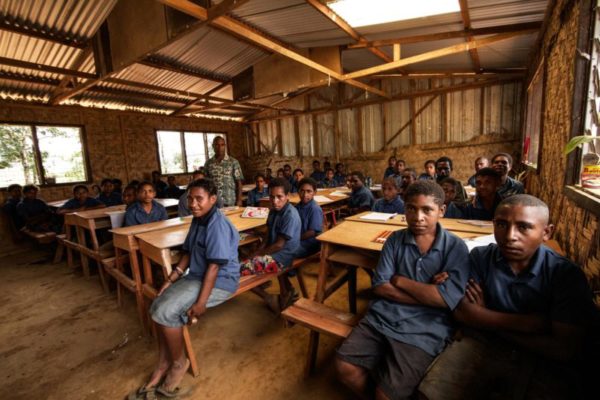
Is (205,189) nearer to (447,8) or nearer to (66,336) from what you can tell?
(66,336)

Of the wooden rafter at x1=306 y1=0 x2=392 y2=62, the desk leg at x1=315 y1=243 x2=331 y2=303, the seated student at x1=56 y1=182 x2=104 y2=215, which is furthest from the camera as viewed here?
the seated student at x1=56 y1=182 x2=104 y2=215

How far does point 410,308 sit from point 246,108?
11027 mm

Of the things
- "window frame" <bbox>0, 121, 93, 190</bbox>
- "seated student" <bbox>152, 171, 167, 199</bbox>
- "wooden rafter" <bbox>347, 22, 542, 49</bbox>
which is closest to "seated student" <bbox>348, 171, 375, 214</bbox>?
"wooden rafter" <bbox>347, 22, 542, 49</bbox>

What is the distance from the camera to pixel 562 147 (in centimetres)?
261

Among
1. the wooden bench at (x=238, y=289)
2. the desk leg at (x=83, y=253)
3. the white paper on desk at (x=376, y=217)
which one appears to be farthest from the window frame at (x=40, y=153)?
the white paper on desk at (x=376, y=217)

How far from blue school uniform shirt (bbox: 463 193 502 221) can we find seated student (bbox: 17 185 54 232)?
24.4 ft

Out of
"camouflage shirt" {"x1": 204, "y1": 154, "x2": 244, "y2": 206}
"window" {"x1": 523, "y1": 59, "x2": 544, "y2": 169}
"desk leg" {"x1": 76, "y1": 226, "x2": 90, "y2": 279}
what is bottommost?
"desk leg" {"x1": 76, "y1": 226, "x2": 90, "y2": 279}

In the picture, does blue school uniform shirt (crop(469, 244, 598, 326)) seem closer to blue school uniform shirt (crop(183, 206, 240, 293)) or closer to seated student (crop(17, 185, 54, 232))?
blue school uniform shirt (crop(183, 206, 240, 293))

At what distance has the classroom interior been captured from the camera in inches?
90.3

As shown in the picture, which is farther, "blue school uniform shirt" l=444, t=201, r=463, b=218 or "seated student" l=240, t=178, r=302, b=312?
"blue school uniform shirt" l=444, t=201, r=463, b=218

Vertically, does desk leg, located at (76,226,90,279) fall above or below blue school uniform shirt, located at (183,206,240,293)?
below

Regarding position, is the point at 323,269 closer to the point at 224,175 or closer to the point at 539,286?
the point at 539,286

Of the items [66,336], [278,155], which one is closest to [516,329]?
[66,336]

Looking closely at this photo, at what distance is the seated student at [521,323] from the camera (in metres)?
1.24
